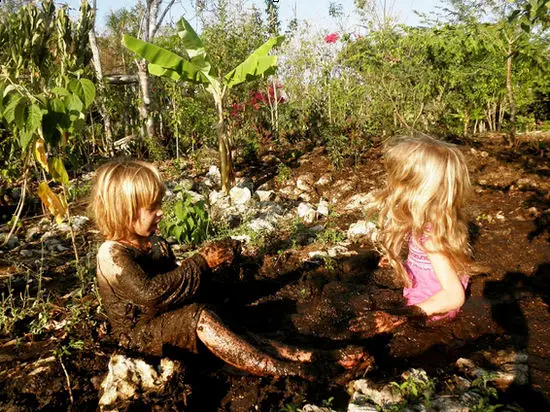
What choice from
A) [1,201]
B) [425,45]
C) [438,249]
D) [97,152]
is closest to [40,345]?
[438,249]

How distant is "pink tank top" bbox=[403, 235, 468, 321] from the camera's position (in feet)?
7.97

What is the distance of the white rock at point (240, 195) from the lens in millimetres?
5186

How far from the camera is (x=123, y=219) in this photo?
2.24 metres

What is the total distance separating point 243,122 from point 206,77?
223 centimetres

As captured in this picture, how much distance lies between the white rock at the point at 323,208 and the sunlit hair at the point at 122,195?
2659mm

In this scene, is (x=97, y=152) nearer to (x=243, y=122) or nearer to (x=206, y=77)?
(x=243, y=122)

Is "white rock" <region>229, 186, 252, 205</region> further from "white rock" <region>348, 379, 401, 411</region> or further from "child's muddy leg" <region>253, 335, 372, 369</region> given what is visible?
"white rock" <region>348, 379, 401, 411</region>

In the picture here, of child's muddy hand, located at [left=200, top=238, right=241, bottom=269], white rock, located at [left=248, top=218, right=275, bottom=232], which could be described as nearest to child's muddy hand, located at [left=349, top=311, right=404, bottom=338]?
child's muddy hand, located at [left=200, top=238, right=241, bottom=269]

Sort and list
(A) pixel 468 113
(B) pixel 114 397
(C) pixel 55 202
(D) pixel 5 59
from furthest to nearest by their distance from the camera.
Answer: (A) pixel 468 113 < (D) pixel 5 59 < (C) pixel 55 202 < (B) pixel 114 397

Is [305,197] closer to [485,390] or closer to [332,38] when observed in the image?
[332,38]

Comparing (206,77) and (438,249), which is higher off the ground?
(206,77)

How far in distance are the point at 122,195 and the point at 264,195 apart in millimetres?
3265

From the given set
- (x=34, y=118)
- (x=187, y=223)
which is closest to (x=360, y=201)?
(x=187, y=223)

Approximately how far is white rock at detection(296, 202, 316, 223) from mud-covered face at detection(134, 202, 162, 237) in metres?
2.40
